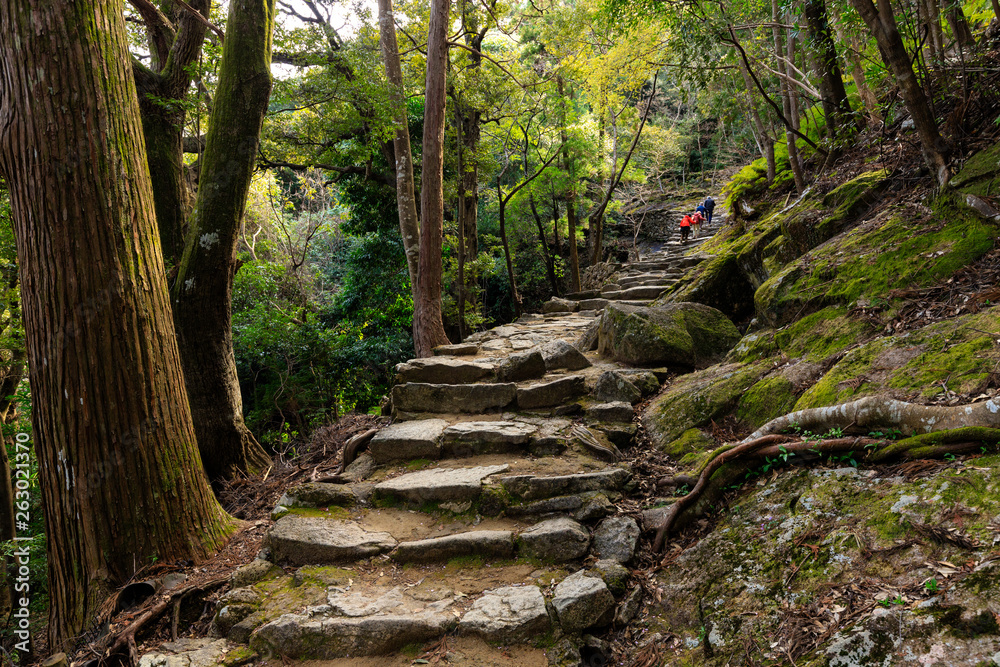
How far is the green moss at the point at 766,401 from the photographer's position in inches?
Answer: 119

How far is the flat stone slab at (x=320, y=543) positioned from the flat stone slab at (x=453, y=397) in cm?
160

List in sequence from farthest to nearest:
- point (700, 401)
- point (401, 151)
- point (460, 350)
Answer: point (401, 151), point (460, 350), point (700, 401)

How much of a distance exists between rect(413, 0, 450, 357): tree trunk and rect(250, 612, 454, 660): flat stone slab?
4432 millimetres

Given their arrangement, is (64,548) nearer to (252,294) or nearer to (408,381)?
(408,381)

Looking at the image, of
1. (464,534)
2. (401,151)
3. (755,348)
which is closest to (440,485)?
(464,534)

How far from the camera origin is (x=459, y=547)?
2.87 m

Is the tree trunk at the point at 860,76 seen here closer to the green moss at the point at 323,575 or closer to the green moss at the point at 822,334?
the green moss at the point at 822,334

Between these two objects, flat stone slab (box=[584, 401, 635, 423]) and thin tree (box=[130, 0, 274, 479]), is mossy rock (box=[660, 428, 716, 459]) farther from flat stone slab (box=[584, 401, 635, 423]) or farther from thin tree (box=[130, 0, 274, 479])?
thin tree (box=[130, 0, 274, 479])

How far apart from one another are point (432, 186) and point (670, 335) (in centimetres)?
368

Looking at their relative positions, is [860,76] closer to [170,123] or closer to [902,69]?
[902,69]

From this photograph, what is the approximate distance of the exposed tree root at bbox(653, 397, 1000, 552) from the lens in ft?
6.38

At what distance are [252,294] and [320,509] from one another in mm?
8870

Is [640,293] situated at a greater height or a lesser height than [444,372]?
greater

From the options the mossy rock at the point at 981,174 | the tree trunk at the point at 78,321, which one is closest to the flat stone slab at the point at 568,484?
the tree trunk at the point at 78,321
